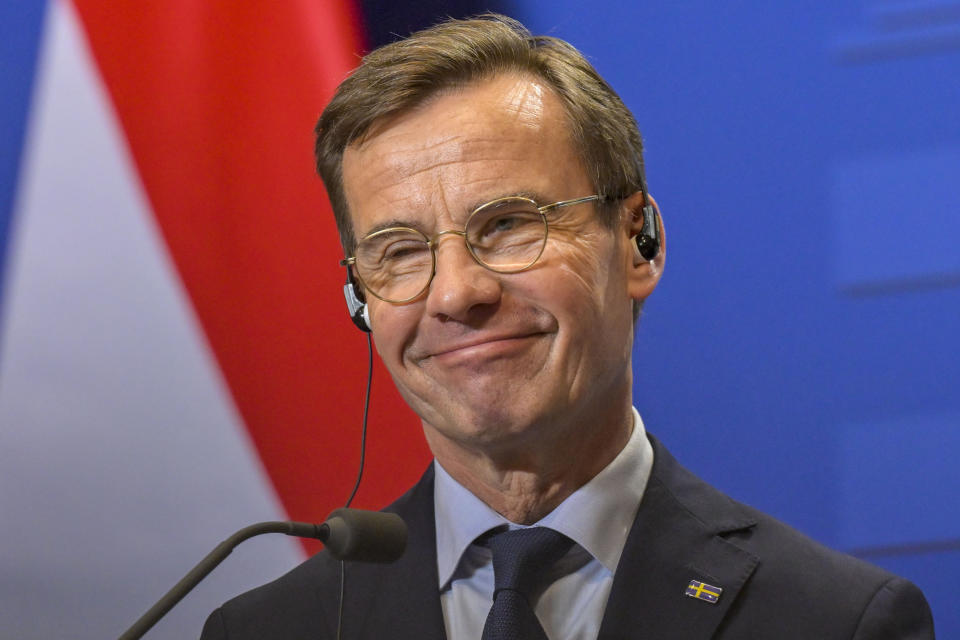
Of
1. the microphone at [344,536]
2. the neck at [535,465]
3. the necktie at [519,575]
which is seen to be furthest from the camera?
the neck at [535,465]

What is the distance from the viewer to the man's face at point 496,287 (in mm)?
1460

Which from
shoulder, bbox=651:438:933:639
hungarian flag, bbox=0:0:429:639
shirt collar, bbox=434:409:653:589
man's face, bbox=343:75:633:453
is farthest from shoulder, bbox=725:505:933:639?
hungarian flag, bbox=0:0:429:639

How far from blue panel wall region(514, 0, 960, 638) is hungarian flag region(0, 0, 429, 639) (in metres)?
0.58

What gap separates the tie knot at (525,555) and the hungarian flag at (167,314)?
0.70 meters

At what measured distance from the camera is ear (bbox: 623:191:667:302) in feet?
5.30

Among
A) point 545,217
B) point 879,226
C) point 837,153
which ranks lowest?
point 879,226

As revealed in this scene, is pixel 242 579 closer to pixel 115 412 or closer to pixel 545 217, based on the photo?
pixel 115 412

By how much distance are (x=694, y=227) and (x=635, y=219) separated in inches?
17.7

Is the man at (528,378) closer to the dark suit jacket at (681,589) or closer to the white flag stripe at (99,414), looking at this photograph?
the dark suit jacket at (681,589)

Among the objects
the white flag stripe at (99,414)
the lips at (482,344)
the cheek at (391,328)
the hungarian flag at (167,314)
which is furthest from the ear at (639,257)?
the white flag stripe at (99,414)

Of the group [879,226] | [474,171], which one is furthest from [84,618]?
[879,226]

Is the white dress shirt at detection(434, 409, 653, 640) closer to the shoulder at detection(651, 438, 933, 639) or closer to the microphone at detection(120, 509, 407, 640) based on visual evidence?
the shoulder at detection(651, 438, 933, 639)

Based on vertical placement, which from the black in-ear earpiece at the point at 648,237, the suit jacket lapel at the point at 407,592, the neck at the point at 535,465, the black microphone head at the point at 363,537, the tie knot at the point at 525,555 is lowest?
the suit jacket lapel at the point at 407,592

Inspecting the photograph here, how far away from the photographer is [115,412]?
2.16 m
